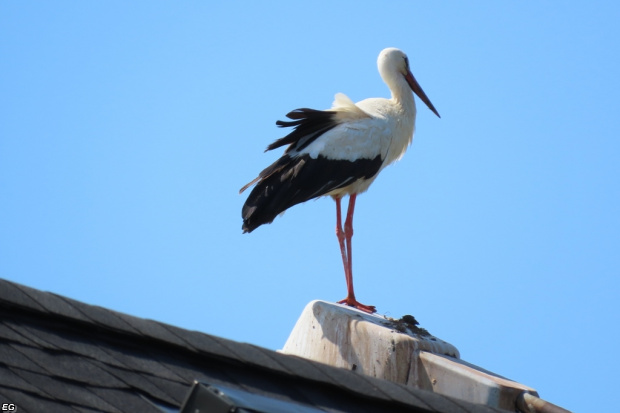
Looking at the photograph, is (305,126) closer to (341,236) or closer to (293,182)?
(293,182)

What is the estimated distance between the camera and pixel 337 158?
8.77 meters

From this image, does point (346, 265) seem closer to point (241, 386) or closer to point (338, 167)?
point (338, 167)

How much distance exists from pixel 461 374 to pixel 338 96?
3512 mm

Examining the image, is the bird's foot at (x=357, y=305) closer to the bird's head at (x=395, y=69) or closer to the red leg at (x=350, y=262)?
the red leg at (x=350, y=262)

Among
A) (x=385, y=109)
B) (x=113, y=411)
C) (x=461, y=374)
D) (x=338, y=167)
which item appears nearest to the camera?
(x=113, y=411)

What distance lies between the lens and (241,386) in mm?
3590

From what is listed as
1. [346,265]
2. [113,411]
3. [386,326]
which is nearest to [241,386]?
[113,411]

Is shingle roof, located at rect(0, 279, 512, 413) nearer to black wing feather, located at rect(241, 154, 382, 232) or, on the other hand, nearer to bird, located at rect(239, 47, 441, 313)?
bird, located at rect(239, 47, 441, 313)

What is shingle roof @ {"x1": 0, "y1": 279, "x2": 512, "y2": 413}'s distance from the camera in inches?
124

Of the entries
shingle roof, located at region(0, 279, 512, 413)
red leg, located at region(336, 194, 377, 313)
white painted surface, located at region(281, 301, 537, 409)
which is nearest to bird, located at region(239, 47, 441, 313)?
red leg, located at region(336, 194, 377, 313)

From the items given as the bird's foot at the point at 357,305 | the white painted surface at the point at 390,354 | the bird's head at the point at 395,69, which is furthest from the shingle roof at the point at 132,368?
the bird's head at the point at 395,69

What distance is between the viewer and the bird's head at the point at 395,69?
9.94 metres

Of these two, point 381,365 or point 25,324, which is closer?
point 25,324

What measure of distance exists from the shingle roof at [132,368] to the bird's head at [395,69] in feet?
20.2
